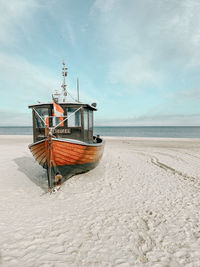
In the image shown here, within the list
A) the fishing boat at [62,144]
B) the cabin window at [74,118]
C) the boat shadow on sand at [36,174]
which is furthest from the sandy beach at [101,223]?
the cabin window at [74,118]

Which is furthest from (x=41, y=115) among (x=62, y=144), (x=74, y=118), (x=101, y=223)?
(x=101, y=223)

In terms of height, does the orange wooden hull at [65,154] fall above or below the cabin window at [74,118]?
below

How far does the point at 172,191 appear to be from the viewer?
5.77m

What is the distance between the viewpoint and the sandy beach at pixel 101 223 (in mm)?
2776

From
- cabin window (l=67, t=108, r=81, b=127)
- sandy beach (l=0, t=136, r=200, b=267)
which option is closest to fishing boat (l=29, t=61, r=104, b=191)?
cabin window (l=67, t=108, r=81, b=127)

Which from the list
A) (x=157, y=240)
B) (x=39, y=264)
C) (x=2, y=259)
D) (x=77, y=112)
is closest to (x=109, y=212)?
(x=157, y=240)

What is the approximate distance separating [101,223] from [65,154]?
2.61 meters

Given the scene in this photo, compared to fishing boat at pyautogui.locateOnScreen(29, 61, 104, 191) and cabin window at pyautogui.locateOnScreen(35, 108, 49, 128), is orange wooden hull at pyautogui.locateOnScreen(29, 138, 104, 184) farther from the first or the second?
cabin window at pyautogui.locateOnScreen(35, 108, 49, 128)

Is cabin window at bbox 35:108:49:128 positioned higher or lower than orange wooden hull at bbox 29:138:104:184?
higher

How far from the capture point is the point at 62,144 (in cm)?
518

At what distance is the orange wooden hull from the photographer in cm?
518

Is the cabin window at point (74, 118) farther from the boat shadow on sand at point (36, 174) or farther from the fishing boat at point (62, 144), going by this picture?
the boat shadow on sand at point (36, 174)

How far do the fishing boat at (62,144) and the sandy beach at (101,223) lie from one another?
2.75 feet

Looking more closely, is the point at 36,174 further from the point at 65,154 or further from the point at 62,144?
the point at 62,144
